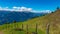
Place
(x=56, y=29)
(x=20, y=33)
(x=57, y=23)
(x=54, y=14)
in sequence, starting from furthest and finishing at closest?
(x=54, y=14) → (x=57, y=23) → (x=56, y=29) → (x=20, y=33)

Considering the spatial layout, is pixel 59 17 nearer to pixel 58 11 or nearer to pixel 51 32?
pixel 58 11

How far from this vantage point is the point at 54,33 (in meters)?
111

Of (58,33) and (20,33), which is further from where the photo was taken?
(58,33)

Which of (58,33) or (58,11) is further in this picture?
(58,11)

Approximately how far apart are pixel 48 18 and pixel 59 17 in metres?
7.88

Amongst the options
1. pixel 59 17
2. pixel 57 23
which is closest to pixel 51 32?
pixel 57 23

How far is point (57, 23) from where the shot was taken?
133m

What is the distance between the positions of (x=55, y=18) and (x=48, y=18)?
16.6 feet

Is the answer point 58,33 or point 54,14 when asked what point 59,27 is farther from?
point 54,14

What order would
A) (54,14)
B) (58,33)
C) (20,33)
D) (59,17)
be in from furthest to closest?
(54,14) → (59,17) → (58,33) → (20,33)

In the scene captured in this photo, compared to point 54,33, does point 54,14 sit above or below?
above

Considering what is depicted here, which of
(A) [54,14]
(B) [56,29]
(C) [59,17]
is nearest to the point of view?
(B) [56,29]

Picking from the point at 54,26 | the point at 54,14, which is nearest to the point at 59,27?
the point at 54,26

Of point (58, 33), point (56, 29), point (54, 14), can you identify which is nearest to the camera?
point (58, 33)
